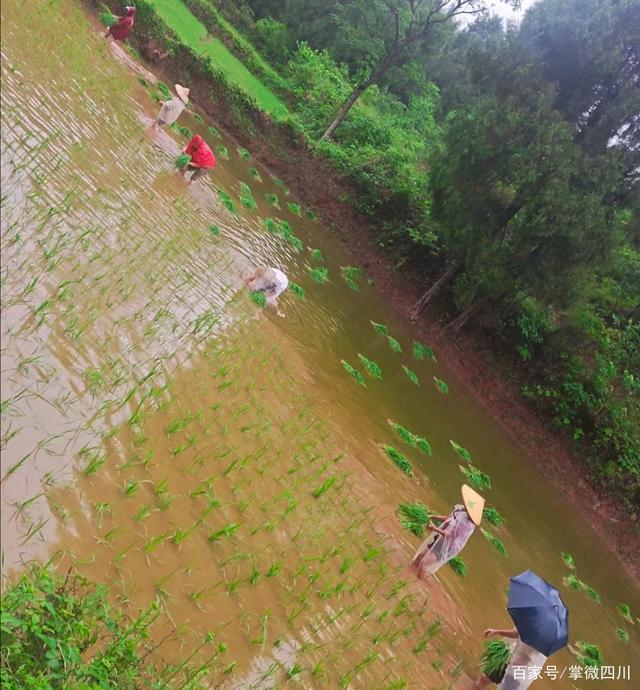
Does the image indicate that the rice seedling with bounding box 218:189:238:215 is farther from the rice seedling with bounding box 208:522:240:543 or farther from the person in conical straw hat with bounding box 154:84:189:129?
the rice seedling with bounding box 208:522:240:543

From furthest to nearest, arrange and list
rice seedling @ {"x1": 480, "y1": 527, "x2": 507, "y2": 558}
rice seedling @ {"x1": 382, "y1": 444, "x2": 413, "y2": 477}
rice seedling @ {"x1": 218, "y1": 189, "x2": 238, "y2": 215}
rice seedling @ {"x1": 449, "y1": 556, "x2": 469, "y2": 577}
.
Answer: rice seedling @ {"x1": 218, "y1": 189, "x2": 238, "y2": 215} → rice seedling @ {"x1": 480, "y1": 527, "x2": 507, "y2": 558} → rice seedling @ {"x1": 382, "y1": 444, "x2": 413, "y2": 477} → rice seedling @ {"x1": 449, "y1": 556, "x2": 469, "y2": 577}

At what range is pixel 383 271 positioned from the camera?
16.9 meters

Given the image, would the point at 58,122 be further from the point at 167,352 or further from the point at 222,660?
the point at 222,660

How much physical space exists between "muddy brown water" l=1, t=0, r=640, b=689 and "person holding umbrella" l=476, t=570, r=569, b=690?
66cm

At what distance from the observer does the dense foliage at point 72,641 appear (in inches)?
106

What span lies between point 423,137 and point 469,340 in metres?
13.9

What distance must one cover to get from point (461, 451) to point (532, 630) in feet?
20.0

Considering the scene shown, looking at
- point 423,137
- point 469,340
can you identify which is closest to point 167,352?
point 469,340

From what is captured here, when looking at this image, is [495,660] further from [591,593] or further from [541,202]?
[541,202]

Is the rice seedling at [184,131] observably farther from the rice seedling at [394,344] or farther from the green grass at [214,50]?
the rice seedling at [394,344]

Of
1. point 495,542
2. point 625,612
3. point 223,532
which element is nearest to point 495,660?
point 223,532

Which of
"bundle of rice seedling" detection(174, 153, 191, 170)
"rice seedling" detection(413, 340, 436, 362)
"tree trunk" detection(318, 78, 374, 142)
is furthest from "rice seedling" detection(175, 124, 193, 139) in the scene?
"rice seedling" detection(413, 340, 436, 362)

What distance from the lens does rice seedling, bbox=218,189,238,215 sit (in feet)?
37.4

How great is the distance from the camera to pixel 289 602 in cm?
462
